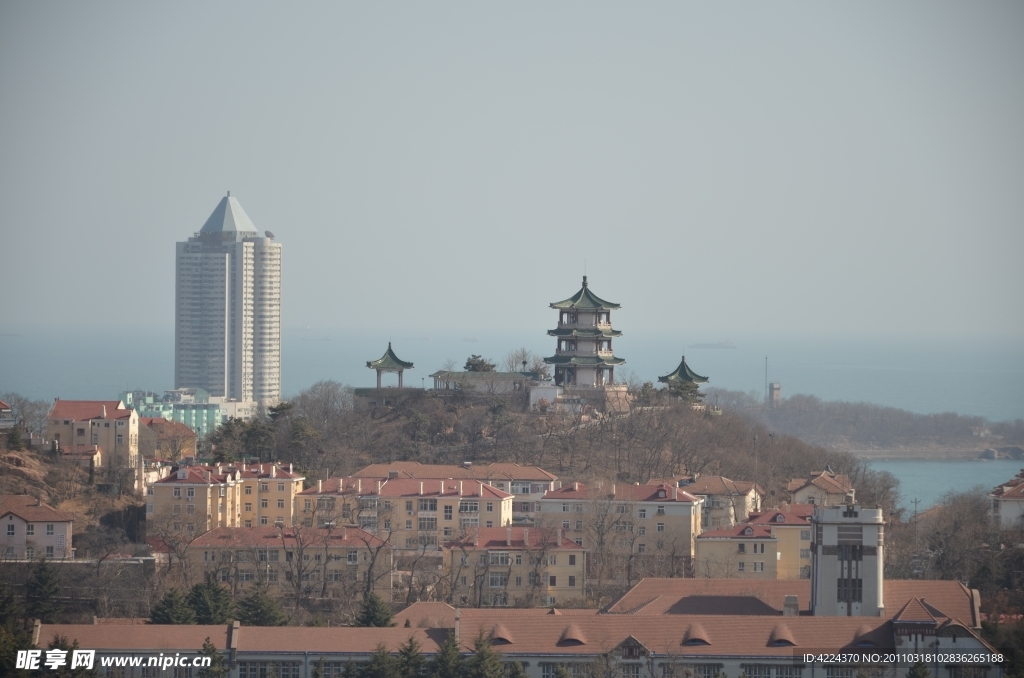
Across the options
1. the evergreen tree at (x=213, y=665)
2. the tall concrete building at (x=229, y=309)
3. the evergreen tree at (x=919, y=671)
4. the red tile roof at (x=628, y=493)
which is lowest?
the evergreen tree at (x=213, y=665)

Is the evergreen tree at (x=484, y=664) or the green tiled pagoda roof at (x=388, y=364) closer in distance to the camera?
the evergreen tree at (x=484, y=664)

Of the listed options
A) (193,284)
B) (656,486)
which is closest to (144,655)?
(656,486)

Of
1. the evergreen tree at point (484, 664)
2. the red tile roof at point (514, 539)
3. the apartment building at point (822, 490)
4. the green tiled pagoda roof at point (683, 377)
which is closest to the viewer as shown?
the evergreen tree at point (484, 664)

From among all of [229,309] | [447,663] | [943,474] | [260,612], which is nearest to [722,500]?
[260,612]

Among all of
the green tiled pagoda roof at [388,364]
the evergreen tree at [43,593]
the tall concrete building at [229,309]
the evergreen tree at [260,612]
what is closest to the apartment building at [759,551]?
the evergreen tree at [260,612]

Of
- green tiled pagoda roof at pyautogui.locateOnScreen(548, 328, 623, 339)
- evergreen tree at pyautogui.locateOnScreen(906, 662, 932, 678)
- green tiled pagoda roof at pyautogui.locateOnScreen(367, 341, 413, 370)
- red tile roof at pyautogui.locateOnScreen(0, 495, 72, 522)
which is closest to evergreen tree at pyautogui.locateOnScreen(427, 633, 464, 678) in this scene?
evergreen tree at pyautogui.locateOnScreen(906, 662, 932, 678)

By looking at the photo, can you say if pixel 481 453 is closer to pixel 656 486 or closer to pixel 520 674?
pixel 656 486

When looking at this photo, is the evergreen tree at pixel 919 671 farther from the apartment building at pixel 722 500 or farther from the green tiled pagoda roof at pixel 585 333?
the green tiled pagoda roof at pixel 585 333

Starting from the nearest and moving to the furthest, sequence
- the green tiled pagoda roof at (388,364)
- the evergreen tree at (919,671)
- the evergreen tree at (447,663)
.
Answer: the evergreen tree at (919,671), the evergreen tree at (447,663), the green tiled pagoda roof at (388,364)
